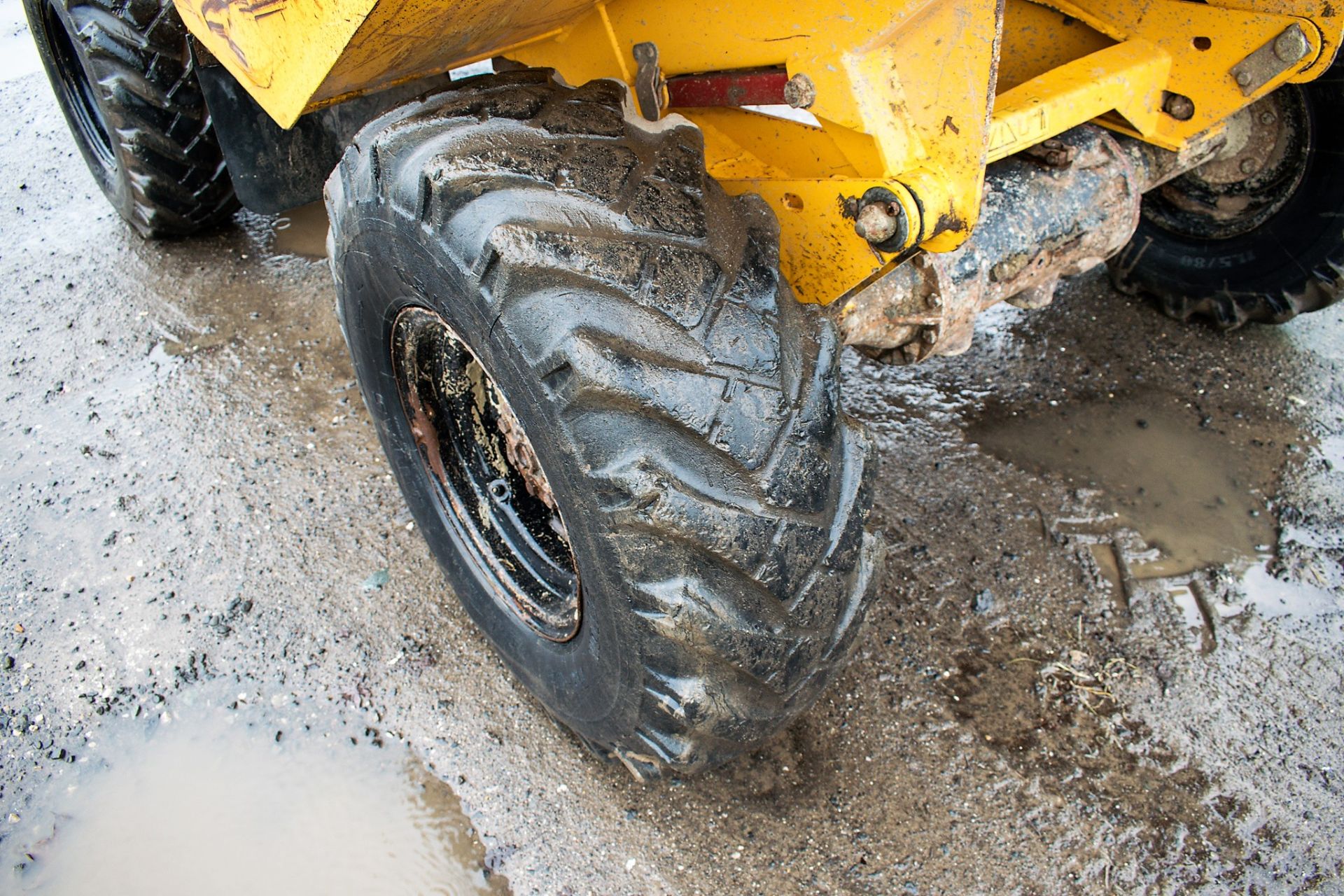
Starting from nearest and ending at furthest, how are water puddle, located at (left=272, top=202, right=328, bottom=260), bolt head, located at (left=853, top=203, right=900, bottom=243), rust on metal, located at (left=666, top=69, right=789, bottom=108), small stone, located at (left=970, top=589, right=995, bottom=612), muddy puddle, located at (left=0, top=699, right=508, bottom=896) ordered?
1. bolt head, located at (left=853, top=203, right=900, bottom=243)
2. rust on metal, located at (left=666, top=69, right=789, bottom=108)
3. muddy puddle, located at (left=0, top=699, right=508, bottom=896)
4. small stone, located at (left=970, top=589, right=995, bottom=612)
5. water puddle, located at (left=272, top=202, right=328, bottom=260)

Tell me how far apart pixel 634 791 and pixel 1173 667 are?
1523 millimetres

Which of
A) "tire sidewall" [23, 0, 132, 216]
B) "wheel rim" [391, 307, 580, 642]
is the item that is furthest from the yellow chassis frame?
"tire sidewall" [23, 0, 132, 216]

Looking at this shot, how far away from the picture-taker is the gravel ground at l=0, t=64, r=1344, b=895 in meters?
2.23

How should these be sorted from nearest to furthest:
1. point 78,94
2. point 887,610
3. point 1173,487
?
point 887,610
point 1173,487
point 78,94

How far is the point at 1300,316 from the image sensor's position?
3695 millimetres

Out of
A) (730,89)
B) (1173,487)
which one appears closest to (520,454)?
(730,89)

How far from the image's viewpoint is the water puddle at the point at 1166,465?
9.57ft

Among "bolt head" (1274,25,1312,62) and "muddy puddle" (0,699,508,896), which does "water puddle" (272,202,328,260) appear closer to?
"muddy puddle" (0,699,508,896)

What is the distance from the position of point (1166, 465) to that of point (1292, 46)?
4.45 ft

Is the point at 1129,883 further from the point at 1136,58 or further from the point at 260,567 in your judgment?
the point at 260,567

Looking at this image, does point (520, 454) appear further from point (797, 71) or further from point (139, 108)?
point (139, 108)

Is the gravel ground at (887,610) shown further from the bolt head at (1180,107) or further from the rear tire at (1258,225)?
the bolt head at (1180,107)

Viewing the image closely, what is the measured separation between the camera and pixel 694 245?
162cm

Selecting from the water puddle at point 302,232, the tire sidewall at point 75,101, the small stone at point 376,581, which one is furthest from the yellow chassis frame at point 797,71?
the water puddle at point 302,232
